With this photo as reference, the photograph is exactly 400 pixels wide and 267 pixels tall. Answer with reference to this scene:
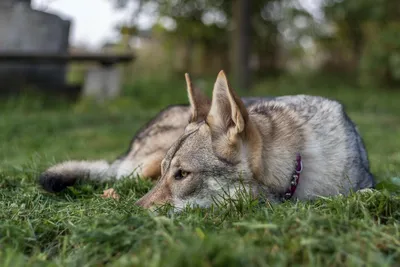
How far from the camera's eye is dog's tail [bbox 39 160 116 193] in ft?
12.0

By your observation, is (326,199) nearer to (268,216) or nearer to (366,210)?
(366,210)

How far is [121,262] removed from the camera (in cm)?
193

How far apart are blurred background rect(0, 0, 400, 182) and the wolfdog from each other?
0.85 m

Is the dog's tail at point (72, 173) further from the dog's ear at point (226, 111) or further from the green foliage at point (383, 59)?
the green foliage at point (383, 59)

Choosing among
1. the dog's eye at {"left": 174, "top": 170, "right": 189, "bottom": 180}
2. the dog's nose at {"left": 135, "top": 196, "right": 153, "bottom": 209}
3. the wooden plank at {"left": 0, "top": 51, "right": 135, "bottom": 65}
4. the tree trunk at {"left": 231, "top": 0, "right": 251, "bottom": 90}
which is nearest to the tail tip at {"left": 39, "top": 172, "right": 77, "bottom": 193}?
the dog's nose at {"left": 135, "top": 196, "right": 153, "bottom": 209}

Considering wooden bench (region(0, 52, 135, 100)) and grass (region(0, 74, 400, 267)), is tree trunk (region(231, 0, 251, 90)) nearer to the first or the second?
wooden bench (region(0, 52, 135, 100))

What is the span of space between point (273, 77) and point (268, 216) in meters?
16.0

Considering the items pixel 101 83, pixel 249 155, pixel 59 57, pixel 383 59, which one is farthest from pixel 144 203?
pixel 383 59

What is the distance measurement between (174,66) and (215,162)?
52.1 feet

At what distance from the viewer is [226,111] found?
3.17 meters

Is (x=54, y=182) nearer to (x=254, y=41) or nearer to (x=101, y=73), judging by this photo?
(x=101, y=73)

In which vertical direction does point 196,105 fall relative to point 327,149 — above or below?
above

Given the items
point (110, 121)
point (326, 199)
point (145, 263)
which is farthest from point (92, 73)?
point (145, 263)

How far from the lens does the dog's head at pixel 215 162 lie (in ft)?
10.1
